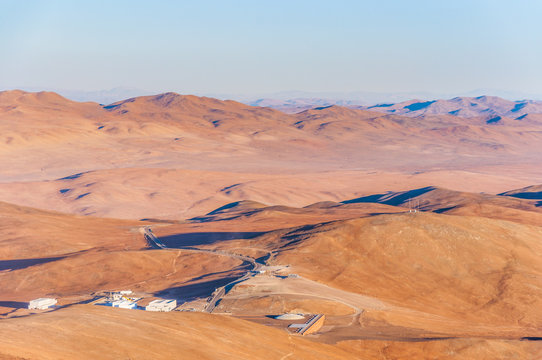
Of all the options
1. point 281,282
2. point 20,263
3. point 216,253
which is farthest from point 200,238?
point 281,282

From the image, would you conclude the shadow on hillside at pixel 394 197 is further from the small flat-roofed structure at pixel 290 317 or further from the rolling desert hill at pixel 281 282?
the small flat-roofed structure at pixel 290 317

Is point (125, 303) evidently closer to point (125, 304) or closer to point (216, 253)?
point (125, 304)

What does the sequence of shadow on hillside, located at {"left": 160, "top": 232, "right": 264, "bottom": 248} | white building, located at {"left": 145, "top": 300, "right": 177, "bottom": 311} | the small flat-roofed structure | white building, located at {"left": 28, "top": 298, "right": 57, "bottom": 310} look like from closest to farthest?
the small flat-roofed structure < white building, located at {"left": 145, "top": 300, "right": 177, "bottom": 311} < white building, located at {"left": 28, "top": 298, "right": 57, "bottom": 310} < shadow on hillside, located at {"left": 160, "top": 232, "right": 264, "bottom": 248}

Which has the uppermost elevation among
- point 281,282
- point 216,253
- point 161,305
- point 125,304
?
point 125,304

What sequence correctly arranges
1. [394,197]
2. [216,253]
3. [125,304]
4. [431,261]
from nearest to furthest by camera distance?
[125,304] → [431,261] → [216,253] → [394,197]

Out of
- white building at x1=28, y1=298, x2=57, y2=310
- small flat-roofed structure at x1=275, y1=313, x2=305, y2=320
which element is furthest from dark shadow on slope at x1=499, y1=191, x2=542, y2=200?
white building at x1=28, y1=298, x2=57, y2=310

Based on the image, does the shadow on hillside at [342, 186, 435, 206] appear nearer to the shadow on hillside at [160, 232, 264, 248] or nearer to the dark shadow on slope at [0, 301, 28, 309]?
the shadow on hillside at [160, 232, 264, 248]
